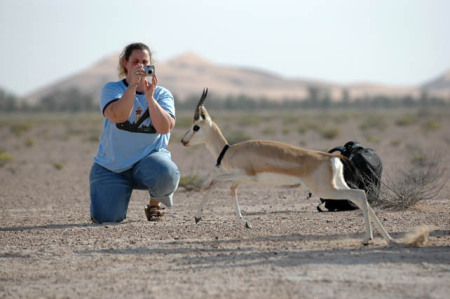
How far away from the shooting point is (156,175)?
713 centimetres

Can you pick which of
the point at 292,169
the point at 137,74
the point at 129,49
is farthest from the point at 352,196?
the point at 129,49

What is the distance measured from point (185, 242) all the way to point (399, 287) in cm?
245

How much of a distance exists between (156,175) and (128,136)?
0.58 meters

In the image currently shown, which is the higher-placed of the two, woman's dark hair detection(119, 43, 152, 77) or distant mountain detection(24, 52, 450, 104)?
woman's dark hair detection(119, 43, 152, 77)

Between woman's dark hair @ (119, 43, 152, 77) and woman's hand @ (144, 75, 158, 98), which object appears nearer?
woman's hand @ (144, 75, 158, 98)

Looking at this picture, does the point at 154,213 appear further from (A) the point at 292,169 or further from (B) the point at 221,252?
(A) the point at 292,169

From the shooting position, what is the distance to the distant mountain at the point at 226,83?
142000 millimetres

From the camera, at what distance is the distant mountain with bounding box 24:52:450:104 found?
142000 mm

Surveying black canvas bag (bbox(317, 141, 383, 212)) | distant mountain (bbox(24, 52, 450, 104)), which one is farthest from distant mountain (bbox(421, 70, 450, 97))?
black canvas bag (bbox(317, 141, 383, 212))

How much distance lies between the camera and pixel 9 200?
34.7 feet

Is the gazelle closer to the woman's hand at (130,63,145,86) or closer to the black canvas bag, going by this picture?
the woman's hand at (130,63,145,86)

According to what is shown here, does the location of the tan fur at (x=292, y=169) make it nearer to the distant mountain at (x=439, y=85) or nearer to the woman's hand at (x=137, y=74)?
the woman's hand at (x=137, y=74)

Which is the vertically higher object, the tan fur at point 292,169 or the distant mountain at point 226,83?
the tan fur at point 292,169

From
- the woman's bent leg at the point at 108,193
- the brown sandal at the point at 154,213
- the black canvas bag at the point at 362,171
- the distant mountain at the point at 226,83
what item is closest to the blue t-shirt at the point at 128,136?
the woman's bent leg at the point at 108,193
